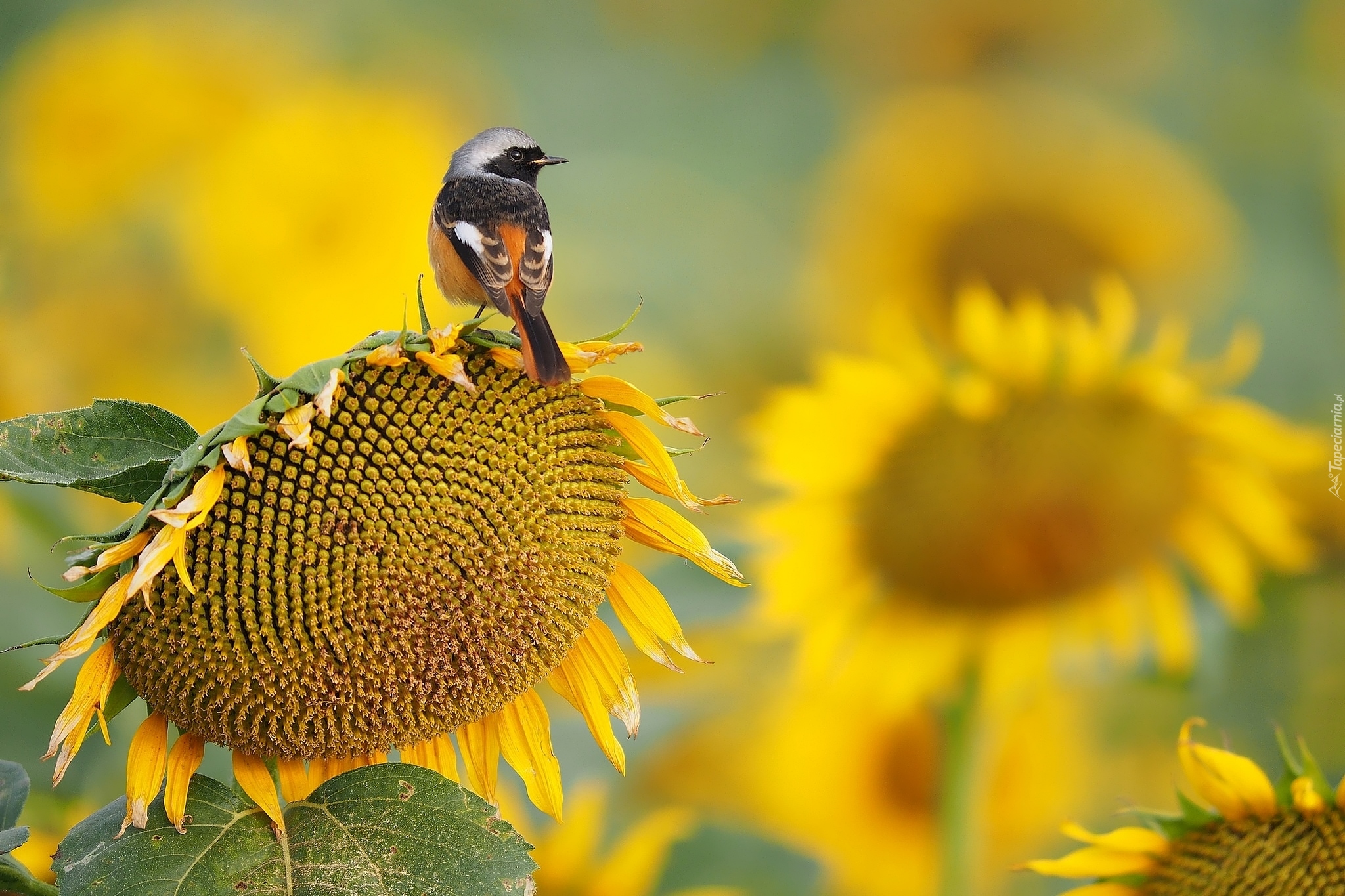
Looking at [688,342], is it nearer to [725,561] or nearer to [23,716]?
[23,716]

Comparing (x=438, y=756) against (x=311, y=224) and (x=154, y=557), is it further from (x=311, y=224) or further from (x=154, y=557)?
(x=311, y=224)

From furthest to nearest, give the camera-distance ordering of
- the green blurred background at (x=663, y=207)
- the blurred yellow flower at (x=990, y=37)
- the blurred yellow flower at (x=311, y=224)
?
the blurred yellow flower at (x=990, y=37), the blurred yellow flower at (x=311, y=224), the green blurred background at (x=663, y=207)

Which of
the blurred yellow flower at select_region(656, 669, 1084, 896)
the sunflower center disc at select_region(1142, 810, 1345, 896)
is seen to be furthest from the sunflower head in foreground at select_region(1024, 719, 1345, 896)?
the blurred yellow flower at select_region(656, 669, 1084, 896)

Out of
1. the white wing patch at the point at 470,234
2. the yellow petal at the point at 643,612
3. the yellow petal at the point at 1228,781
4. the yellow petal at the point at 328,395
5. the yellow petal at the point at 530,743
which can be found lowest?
the yellow petal at the point at 530,743

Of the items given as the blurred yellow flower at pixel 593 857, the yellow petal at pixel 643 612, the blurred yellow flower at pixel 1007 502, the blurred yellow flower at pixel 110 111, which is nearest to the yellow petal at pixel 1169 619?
the blurred yellow flower at pixel 1007 502

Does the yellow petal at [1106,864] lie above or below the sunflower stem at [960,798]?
above

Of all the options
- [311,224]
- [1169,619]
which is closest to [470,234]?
[1169,619]

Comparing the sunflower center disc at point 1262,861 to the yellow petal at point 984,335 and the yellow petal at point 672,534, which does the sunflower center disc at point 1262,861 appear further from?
the yellow petal at point 984,335
